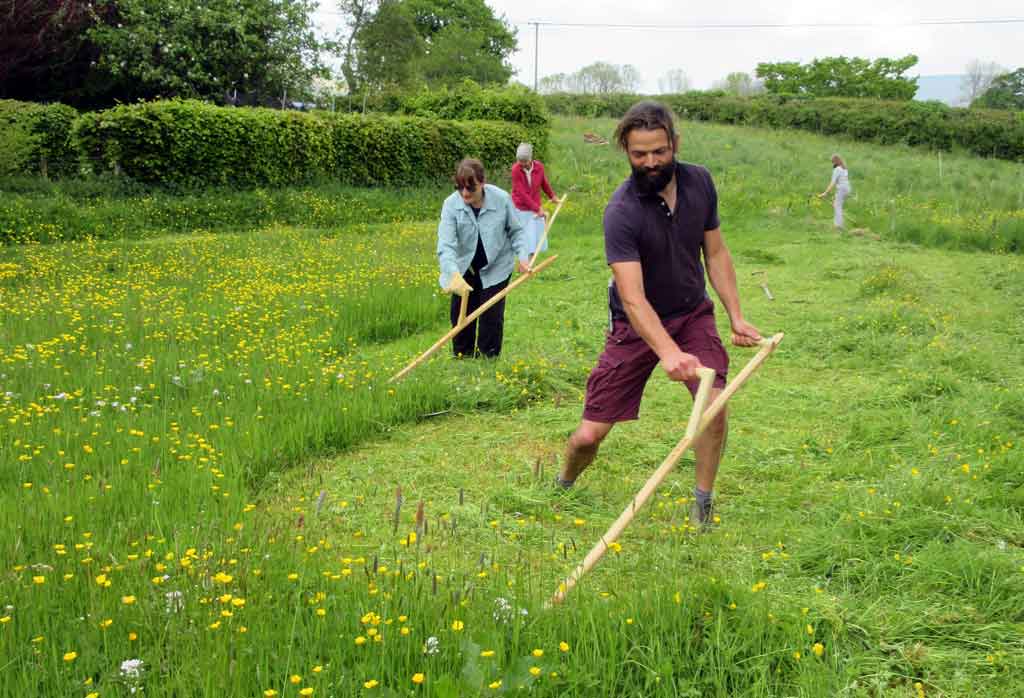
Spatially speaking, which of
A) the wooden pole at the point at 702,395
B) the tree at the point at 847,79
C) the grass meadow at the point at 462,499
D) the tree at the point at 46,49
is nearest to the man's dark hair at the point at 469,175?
the grass meadow at the point at 462,499

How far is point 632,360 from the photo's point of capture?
4.37m

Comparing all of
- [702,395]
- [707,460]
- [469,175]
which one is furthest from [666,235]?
[469,175]

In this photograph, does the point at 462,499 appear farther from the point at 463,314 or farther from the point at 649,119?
the point at 463,314

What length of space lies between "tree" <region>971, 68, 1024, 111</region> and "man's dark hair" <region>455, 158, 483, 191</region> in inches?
2757

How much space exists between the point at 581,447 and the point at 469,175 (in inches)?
110

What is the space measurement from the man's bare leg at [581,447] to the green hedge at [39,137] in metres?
14.0

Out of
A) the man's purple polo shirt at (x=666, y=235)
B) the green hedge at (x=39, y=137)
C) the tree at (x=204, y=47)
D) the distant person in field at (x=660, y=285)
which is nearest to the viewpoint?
the distant person in field at (x=660, y=285)

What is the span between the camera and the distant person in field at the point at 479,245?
6.82 metres

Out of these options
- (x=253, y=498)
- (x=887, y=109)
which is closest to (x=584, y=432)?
(x=253, y=498)

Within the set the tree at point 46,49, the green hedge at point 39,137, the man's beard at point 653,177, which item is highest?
the tree at point 46,49

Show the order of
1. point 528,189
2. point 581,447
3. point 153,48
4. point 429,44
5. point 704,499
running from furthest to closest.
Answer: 1. point 429,44
2. point 153,48
3. point 528,189
4. point 581,447
5. point 704,499

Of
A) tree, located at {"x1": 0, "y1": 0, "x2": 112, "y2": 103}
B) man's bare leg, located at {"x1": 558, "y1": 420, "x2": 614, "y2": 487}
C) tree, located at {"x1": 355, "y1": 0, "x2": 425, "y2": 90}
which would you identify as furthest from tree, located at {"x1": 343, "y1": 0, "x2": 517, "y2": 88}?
man's bare leg, located at {"x1": 558, "y1": 420, "x2": 614, "y2": 487}

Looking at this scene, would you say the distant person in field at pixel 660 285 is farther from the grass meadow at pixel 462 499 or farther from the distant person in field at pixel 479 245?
the distant person in field at pixel 479 245

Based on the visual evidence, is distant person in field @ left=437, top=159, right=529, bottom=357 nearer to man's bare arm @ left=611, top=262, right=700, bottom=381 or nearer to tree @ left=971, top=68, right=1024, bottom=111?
man's bare arm @ left=611, top=262, right=700, bottom=381
